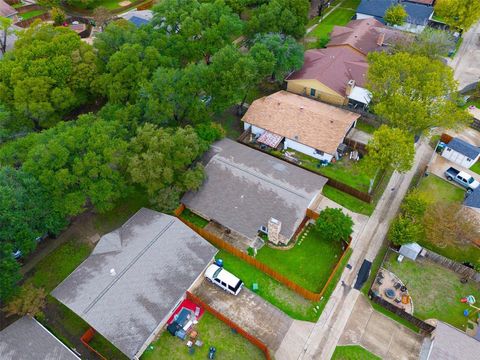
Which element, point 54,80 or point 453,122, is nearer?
point 453,122

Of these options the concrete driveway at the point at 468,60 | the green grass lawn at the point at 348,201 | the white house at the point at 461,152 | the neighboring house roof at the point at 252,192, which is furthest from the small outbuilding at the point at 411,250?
the concrete driveway at the point at 468,60

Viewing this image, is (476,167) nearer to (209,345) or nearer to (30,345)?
(209,345)

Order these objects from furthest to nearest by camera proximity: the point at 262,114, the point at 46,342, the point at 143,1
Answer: the point at 143,1
the point at 262,114
the point at 46,342

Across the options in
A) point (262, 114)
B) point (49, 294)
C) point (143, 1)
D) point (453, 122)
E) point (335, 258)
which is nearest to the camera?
point (49, 294)

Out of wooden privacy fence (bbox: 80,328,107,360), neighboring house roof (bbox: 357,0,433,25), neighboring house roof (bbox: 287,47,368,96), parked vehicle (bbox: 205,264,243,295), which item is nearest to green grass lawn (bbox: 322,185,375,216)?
parked vehicle (bbox: 205,264,243,295)

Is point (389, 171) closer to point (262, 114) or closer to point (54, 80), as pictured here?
point (262, 114)

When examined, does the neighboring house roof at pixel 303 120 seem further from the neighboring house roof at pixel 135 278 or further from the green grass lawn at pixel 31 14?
the green grass lawn at pixel 31 14

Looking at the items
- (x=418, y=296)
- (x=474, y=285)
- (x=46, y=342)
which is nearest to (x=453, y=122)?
(x=474, y=285)

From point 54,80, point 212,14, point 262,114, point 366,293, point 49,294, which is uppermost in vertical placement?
point 212,14

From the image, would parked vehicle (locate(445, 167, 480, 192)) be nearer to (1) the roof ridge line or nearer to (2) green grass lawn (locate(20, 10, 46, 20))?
(1) the roof ridge line
